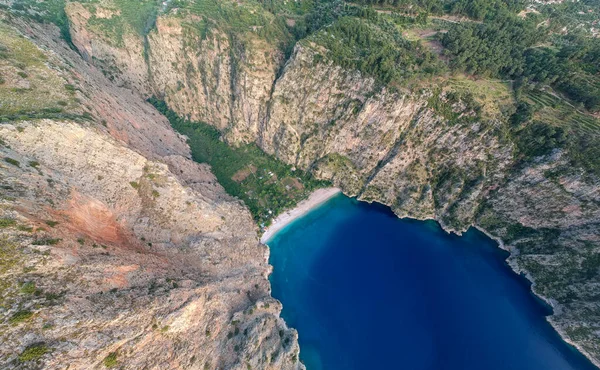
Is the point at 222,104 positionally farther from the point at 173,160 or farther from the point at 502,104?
the point at 502,104

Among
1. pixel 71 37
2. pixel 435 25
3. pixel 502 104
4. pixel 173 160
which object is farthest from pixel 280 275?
pixel 71 37

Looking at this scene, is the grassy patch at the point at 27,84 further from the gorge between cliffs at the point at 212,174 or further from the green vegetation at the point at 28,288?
the green vegetation at the point at 28,288

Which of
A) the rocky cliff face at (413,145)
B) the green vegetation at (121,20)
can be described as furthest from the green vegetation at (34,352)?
the green vegetation at (121,20)

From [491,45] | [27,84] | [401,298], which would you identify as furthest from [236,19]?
[401,298]

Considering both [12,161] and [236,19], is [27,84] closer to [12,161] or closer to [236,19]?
[12,161]

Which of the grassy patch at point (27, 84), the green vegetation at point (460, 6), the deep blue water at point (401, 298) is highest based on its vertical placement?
the green vegetation at point (460, 6)

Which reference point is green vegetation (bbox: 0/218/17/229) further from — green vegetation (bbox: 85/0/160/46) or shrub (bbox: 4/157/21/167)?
green vegetation (bbox: 85/0/160/46)
